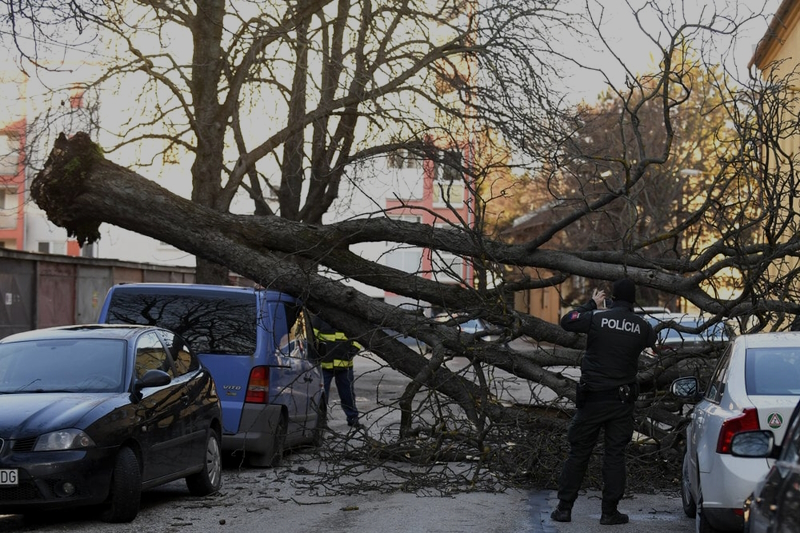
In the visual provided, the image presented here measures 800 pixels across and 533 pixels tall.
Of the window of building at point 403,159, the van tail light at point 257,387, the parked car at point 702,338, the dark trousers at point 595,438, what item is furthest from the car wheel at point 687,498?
the window of building at point 403,159

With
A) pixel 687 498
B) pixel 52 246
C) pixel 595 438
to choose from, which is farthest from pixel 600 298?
pixel 52 246

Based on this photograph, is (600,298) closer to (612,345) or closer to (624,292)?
(624,292)

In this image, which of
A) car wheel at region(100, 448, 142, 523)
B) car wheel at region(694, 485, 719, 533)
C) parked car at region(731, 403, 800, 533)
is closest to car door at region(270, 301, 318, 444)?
car wheel at region(100, 448, 142, 523)

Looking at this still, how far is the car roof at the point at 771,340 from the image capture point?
24.8 ft

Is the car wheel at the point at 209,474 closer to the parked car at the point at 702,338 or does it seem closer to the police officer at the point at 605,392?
the police officer at the point at 605,392

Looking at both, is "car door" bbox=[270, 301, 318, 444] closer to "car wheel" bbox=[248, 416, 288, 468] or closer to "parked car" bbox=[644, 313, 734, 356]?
"car wheel" bbox=[248, 416, 288, 468]

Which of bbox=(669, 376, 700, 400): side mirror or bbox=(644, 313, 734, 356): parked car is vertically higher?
bbox=(644, 313, 734, 356): parked car

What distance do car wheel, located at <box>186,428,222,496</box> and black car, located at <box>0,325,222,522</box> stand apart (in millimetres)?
11

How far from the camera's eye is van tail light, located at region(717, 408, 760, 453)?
663cm

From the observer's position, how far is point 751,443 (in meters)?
6.62

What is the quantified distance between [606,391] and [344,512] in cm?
241

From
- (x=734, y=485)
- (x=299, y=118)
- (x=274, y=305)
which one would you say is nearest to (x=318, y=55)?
(x=299, y=118)

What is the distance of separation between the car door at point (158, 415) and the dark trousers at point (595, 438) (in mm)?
3204

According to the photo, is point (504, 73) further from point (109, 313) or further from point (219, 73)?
point (109, 313)
